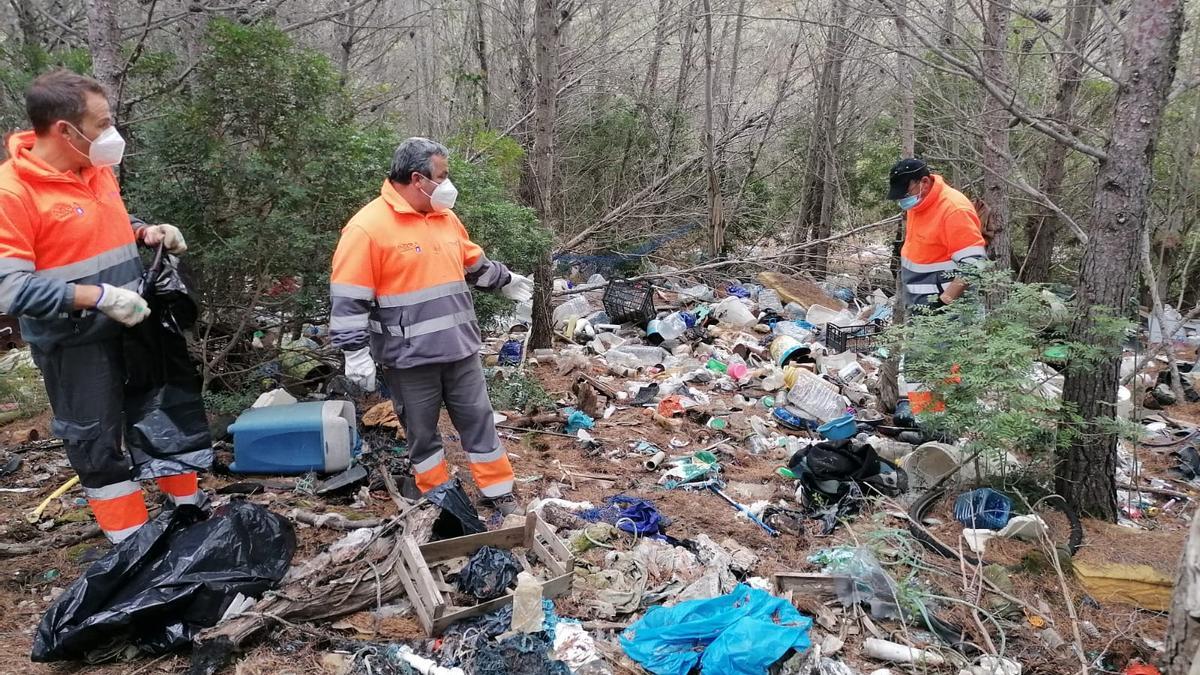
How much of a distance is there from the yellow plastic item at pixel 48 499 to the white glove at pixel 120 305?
168 cm

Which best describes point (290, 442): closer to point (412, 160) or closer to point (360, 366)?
point (360, 366)

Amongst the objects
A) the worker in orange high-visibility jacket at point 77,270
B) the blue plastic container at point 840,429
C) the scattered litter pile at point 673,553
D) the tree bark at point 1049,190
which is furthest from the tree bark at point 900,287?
the worker in orange high-visibility jacket at point 77,270

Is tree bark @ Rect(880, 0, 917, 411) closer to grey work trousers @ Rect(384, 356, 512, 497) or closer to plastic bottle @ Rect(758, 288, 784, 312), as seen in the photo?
plastic bottle @ Rect(758, 288, 784, 312)

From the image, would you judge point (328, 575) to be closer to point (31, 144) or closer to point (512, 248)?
point (31, 144)

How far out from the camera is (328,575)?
2865mm

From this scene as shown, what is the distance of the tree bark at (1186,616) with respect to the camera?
2.25 m

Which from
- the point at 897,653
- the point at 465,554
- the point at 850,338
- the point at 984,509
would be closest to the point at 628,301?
the point at 850,338

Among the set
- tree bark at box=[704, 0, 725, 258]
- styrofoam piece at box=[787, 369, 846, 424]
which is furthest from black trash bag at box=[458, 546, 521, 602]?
tree bark at box=[704, 0, 725, 258]

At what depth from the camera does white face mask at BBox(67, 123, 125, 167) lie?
280 centimetres

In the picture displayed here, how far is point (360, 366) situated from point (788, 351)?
4786 mm

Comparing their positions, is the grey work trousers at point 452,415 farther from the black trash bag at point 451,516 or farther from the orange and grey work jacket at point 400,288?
the black trash bag at point 451,516

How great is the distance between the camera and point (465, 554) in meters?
3.13

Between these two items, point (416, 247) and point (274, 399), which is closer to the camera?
point (416, 247)

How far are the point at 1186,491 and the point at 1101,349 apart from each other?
6.37 feet
